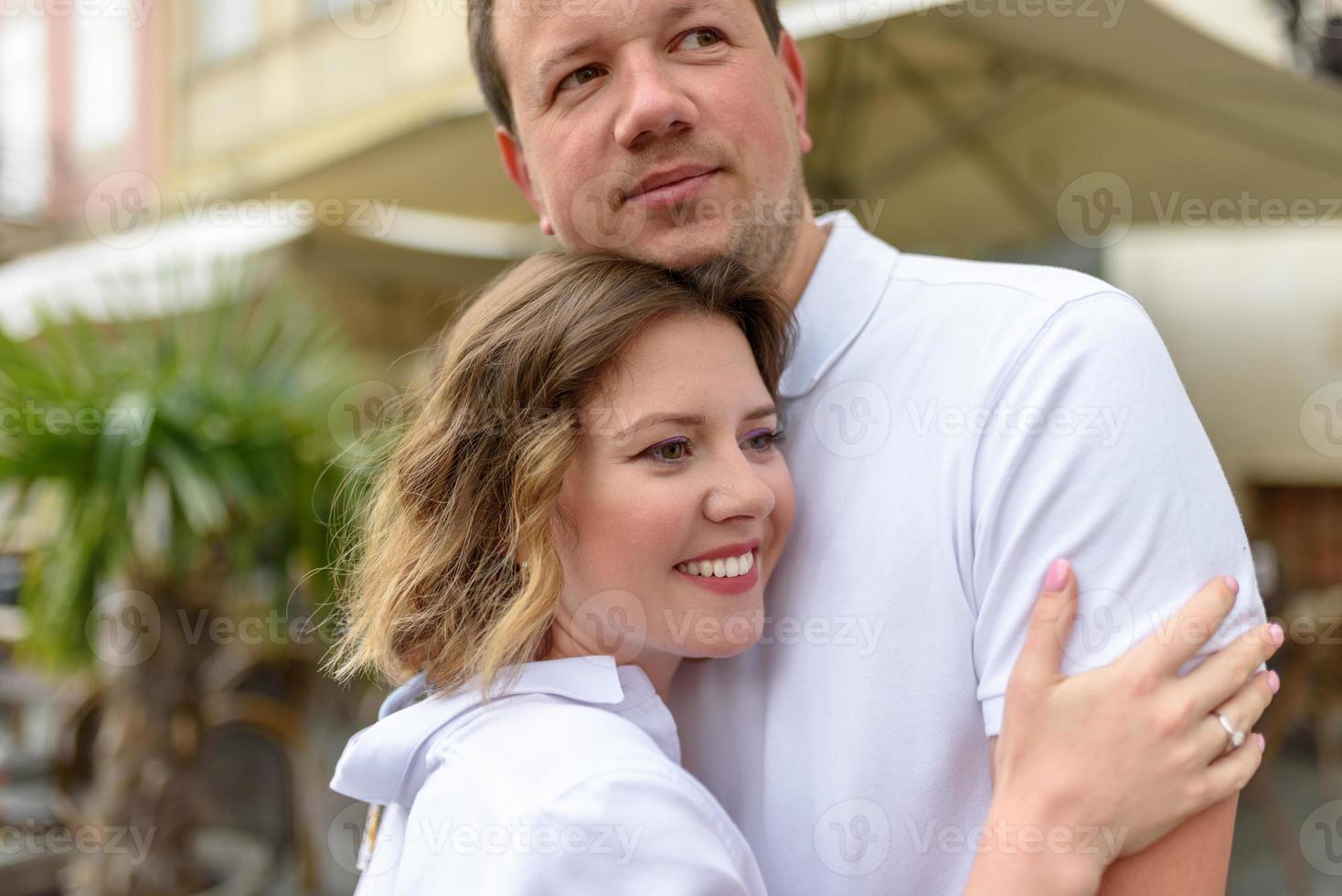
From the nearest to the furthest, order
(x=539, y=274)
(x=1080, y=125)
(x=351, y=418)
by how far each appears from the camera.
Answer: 1. (x=539, y=274)
2. (x=351, y=418)
3. (x=1080, y=125)

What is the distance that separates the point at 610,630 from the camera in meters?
1.28

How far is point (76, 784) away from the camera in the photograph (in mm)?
4090

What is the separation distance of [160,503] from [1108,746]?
9.38ft

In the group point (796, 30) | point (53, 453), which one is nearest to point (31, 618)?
point (53, 453)

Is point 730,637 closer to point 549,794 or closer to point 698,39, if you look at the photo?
point 549,794

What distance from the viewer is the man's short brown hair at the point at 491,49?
58.9 inches

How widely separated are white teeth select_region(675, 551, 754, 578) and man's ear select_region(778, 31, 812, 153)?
0.60 m

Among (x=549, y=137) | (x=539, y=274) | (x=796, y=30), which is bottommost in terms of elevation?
(x=539, y=274)

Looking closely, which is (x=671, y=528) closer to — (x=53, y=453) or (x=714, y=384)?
(x=714, y=384)

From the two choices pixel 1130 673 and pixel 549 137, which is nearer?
pixel 1130 673

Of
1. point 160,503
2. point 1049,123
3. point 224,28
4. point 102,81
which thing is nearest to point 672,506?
point 160,503

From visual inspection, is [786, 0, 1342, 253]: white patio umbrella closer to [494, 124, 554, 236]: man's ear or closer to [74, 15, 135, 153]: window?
[494, 124, 554, 236]: man's ear

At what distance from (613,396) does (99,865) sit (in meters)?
3.12

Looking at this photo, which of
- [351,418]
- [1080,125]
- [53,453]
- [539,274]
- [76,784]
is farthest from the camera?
[1080,125]
